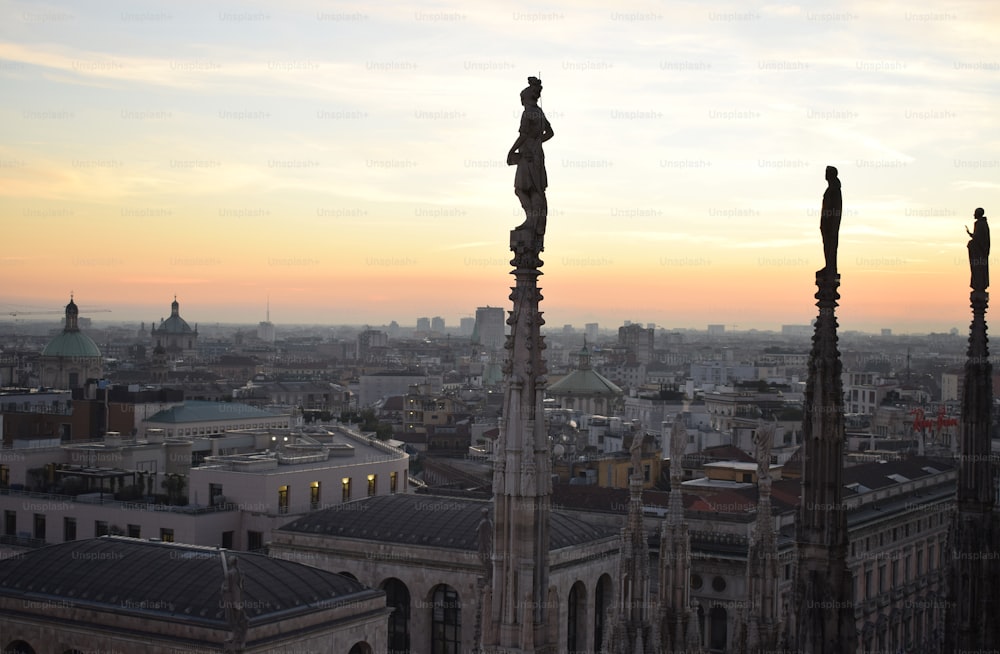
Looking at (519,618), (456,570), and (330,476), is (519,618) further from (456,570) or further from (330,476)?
(330,476)

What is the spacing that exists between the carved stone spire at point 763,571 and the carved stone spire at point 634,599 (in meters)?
1.70

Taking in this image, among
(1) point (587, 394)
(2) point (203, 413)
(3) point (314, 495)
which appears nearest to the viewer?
(3) point (314, 495)

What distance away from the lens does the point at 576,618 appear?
5375 cm

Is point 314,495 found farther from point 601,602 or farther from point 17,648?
point 17,648

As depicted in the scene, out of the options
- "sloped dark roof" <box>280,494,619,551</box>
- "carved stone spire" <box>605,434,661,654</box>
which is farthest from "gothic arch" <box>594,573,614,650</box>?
"carved stone spire" <box>605,434,661,654</box>

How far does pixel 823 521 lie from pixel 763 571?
9702 millimetres

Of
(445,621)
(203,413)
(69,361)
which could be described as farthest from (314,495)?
(69,361)

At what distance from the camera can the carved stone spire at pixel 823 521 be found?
1401 centimetres

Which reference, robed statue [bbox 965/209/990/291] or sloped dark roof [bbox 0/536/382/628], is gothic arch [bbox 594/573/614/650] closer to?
sloped dark roof [bbox 0/536/382/628]

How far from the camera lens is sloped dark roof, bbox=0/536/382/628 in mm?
41531

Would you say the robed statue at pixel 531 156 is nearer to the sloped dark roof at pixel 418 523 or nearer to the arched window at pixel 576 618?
the sloped dark roof at pixel 418 523

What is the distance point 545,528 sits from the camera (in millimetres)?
14617

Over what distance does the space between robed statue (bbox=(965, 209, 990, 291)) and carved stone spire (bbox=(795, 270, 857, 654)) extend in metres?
6.56

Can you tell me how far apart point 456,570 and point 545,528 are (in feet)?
125
